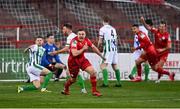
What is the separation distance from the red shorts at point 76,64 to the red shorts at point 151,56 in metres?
5.35

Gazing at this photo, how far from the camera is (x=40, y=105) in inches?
552

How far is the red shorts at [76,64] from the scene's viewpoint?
17.0m

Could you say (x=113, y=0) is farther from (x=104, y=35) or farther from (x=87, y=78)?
(x=104, y=35)

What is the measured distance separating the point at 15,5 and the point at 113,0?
15.9 ft

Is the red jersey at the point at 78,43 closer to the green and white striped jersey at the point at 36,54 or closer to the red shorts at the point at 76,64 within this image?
the red shorts at the point at 76,64

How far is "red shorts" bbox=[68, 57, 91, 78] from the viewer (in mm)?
17050

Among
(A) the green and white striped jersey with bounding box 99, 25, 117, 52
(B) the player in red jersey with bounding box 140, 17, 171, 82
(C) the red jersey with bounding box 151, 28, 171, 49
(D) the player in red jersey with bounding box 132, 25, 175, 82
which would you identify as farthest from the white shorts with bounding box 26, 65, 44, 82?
(C) the red jersey with bounding box 151, 28, 171, 49

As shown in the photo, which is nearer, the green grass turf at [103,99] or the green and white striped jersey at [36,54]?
the green grass turf at [103,99]

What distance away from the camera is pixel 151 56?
72.9ft

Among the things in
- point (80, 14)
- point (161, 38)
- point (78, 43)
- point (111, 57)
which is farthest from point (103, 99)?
point (80, 14)

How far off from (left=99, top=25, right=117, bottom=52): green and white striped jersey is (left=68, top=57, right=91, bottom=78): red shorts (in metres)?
5.20

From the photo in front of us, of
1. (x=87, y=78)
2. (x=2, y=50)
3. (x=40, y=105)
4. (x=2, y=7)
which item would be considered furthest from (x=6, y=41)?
(x=40, y=105)

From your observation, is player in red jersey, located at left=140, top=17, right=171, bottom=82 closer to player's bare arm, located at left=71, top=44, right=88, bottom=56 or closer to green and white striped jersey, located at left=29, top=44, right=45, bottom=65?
green and white striped jersey, located at left=29, top=44, right=45, bottom=65

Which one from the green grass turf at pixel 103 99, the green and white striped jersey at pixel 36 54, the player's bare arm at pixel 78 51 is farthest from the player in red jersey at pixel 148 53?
the player's bare arm at pixel 78 51
